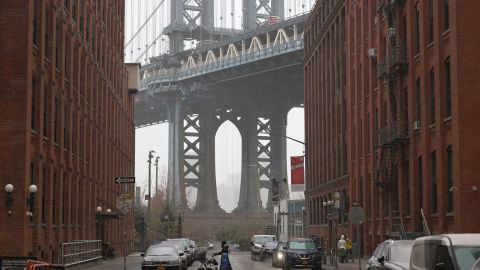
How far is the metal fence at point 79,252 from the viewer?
3640 centimetres

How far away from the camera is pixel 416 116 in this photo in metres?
38.3

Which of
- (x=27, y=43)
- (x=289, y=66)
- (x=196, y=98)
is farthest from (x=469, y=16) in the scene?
(x=196, y=98)

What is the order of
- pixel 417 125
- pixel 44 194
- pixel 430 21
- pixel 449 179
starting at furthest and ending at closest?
pixel 417 125, pixel 430 21, pixel 44 194, pixel 449 179

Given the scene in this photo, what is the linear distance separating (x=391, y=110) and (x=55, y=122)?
1651cm

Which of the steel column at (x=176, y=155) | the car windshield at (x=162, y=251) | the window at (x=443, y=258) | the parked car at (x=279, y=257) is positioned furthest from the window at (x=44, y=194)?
the steel column at (x=176, y=155)

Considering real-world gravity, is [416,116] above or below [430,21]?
below

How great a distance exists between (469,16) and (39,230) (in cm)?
1811

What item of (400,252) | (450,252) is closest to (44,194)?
(400,252)

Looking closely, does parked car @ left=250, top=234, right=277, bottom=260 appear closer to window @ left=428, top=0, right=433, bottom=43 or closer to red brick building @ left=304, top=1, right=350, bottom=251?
red brick building @ left=304, top=1, right=350, bottom=251

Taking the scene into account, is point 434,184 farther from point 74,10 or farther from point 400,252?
point 74,10

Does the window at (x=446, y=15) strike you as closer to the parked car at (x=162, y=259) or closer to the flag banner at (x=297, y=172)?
the parked car at (x=162, y=259)

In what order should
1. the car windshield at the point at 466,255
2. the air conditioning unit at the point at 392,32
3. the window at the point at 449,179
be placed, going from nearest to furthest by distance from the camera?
the car windshield at the point at 466,255
the window at the point at 449,179
the air conditioning unit at the point at 392,32

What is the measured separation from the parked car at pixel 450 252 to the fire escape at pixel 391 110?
2549cm

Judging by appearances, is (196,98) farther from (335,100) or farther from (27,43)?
(27,43)
